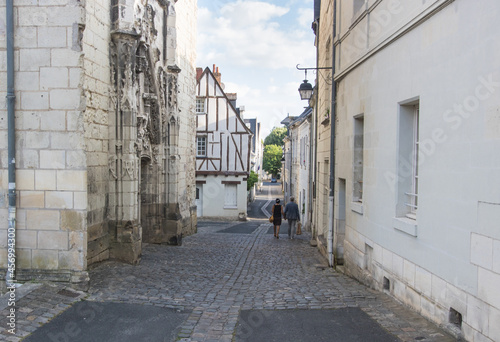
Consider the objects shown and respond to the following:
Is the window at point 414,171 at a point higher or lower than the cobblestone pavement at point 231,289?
higher

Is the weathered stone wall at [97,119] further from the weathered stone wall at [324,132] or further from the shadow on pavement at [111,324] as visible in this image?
the weathered stone wall at [324,132]

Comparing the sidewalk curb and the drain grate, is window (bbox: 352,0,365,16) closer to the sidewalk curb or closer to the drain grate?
the drain grate

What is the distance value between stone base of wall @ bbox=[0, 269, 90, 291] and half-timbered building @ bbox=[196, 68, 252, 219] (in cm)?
1880

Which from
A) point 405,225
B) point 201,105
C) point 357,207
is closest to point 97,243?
point 357,207

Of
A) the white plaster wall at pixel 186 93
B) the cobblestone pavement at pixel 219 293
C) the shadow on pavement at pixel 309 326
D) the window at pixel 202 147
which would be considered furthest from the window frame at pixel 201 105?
the shadow on pavement at pixel 309 326

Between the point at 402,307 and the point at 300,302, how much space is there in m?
1.32

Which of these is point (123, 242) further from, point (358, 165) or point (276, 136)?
point (276, 136)

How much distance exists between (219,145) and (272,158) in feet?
140

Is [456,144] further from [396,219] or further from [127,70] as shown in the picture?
[127,70]

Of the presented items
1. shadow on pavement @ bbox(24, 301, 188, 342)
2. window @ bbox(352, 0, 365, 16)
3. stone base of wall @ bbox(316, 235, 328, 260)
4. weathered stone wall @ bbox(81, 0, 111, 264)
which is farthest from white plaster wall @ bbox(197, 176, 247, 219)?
shadow on pavement @ bbox(24, 301, 188, 342)

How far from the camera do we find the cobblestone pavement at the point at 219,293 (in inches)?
191

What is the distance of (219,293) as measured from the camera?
261 inches

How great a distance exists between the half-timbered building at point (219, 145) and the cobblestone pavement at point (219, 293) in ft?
48.1

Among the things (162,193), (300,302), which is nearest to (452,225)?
(300,302)
